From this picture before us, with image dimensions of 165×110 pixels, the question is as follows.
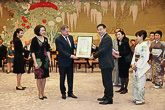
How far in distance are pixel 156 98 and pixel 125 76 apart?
89 cm

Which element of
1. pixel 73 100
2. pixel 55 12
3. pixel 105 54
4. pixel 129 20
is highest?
pixel 55 12

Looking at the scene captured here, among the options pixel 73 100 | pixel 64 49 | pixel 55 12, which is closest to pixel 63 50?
pixel 64 49

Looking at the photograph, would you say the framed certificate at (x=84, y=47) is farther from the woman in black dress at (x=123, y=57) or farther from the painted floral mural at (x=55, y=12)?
the painted floral mural at (x=55, y=12)

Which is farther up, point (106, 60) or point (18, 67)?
point (106, 60)

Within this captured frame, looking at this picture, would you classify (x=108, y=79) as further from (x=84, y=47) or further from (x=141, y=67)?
(x=84, y=47)

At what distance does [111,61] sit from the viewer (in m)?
4.14

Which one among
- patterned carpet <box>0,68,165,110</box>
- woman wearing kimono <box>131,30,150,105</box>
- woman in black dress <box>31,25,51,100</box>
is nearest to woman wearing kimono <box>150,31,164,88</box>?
patterned carpet <box>0,68,165,110</box>

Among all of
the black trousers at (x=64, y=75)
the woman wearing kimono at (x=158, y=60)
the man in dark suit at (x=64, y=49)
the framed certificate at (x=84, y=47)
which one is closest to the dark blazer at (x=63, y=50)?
the man in dark suit at (x=64, y=49)

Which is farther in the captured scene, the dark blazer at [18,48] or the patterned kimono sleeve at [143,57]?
the dark blazer at [18,48]

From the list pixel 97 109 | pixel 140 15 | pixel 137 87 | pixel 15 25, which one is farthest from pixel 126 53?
pixel 15 25

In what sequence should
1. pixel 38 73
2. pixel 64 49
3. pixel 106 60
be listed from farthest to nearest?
pixel 64 49, pixel 38 73, pixel 106 60

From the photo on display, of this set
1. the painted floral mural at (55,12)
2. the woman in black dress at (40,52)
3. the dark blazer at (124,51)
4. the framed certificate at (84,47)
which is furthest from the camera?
the painted floral mural at (55,12)

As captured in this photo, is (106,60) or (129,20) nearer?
(106,60)

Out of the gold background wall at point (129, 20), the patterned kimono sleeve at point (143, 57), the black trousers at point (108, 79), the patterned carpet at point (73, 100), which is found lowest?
the patterned carpet at point (73, 100)
